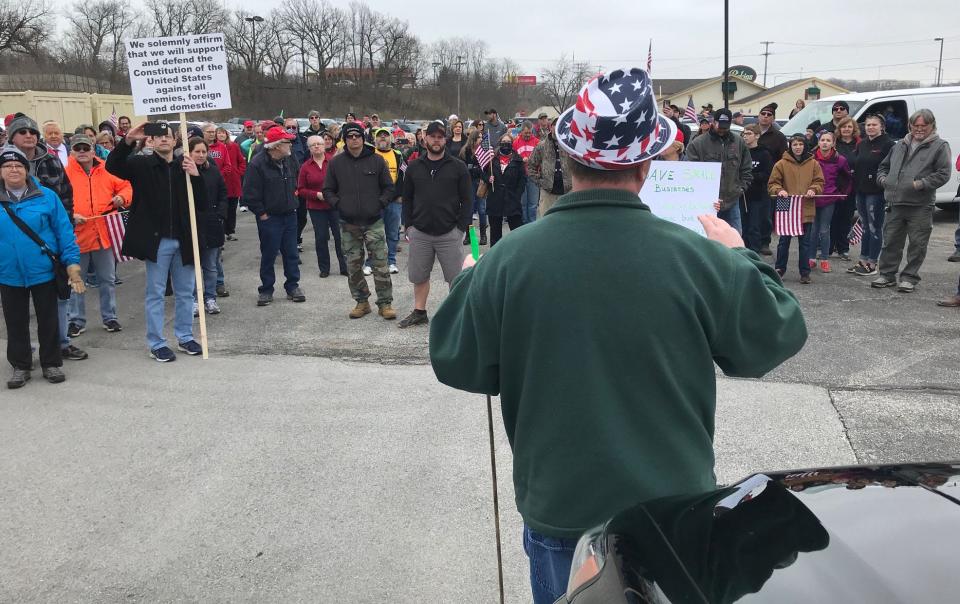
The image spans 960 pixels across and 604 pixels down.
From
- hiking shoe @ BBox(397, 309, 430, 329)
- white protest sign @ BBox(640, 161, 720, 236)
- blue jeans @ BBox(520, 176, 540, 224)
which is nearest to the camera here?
white protest sign @ BBox(640, 161, 720, 236)

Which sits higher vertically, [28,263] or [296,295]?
[28,263]

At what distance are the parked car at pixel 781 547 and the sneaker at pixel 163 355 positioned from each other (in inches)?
234

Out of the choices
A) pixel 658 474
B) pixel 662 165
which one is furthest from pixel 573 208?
pixel 662 165

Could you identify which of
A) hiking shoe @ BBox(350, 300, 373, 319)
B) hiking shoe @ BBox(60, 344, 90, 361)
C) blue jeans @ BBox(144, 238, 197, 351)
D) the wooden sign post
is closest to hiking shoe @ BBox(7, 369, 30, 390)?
hiking shoe @ BBox(60, 344, 90, 361)

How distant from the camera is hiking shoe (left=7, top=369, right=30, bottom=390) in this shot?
251 inches

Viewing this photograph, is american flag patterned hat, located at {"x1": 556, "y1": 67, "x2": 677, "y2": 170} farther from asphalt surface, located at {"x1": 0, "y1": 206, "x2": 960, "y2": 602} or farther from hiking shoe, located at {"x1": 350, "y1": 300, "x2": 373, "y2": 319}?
hiking shoe, located at {"x1": 350, "y1": 300, "x2": 373, "y2": 319}

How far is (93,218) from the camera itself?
309 inches

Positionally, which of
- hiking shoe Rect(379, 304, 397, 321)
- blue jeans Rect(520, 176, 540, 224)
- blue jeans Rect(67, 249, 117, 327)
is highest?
blue jeans Rect(520, 176, 540, 224)

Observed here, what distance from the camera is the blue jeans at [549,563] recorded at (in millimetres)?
2010

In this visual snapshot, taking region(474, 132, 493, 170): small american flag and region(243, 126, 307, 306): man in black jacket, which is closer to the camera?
region(243, 126, 307, 306): man in black jacket

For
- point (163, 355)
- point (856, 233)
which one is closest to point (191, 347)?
point (163, 355)

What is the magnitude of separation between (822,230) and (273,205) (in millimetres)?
6933

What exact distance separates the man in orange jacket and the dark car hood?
7.43 meters

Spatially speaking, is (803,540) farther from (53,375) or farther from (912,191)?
(912,191)
